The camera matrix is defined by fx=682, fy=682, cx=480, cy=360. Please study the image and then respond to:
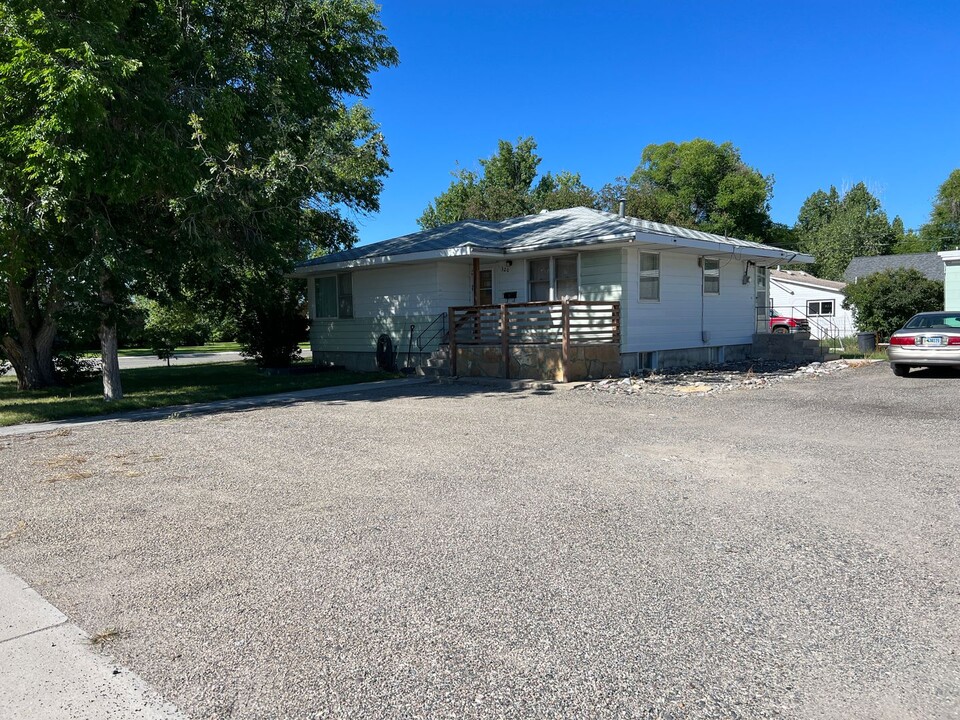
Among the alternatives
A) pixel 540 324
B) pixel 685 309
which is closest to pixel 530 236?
pixel 540 324

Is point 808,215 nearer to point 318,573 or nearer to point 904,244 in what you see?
point 904,244

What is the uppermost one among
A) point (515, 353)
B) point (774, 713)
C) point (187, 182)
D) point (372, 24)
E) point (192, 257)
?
point (372, 24)

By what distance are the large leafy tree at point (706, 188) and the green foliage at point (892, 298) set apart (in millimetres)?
17855

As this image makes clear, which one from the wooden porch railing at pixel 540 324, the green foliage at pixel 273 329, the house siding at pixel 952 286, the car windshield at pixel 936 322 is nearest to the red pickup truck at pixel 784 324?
the house siding at pixel 952 286

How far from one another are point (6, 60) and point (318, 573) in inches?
421

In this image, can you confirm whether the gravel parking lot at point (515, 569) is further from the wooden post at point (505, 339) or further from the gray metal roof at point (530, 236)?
the gray metal roof at point (530, 236)

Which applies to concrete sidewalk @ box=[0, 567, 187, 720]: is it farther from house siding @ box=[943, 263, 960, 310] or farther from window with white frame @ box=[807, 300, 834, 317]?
window with white frame @ box=[807, 300, 834, 317]

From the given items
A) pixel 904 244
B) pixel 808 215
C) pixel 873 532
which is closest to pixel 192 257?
pixel 873 532

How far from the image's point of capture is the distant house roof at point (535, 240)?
15.1 meters

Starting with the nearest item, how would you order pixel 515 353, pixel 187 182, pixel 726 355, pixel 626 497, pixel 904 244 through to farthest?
1. pixel 626 497
2. pixel 187 182
3. pixel 515 353
4. pixel 726 355
5. pixel 904 244

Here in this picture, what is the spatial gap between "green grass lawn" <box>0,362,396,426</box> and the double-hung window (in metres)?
2.07

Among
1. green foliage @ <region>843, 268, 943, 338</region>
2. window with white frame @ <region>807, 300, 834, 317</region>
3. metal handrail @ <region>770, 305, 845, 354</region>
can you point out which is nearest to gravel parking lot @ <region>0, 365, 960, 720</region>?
green foliage @ <region>843, 268, 943, 338</region>

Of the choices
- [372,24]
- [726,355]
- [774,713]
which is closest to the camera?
[774,713]

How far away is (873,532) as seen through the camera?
4.70m
